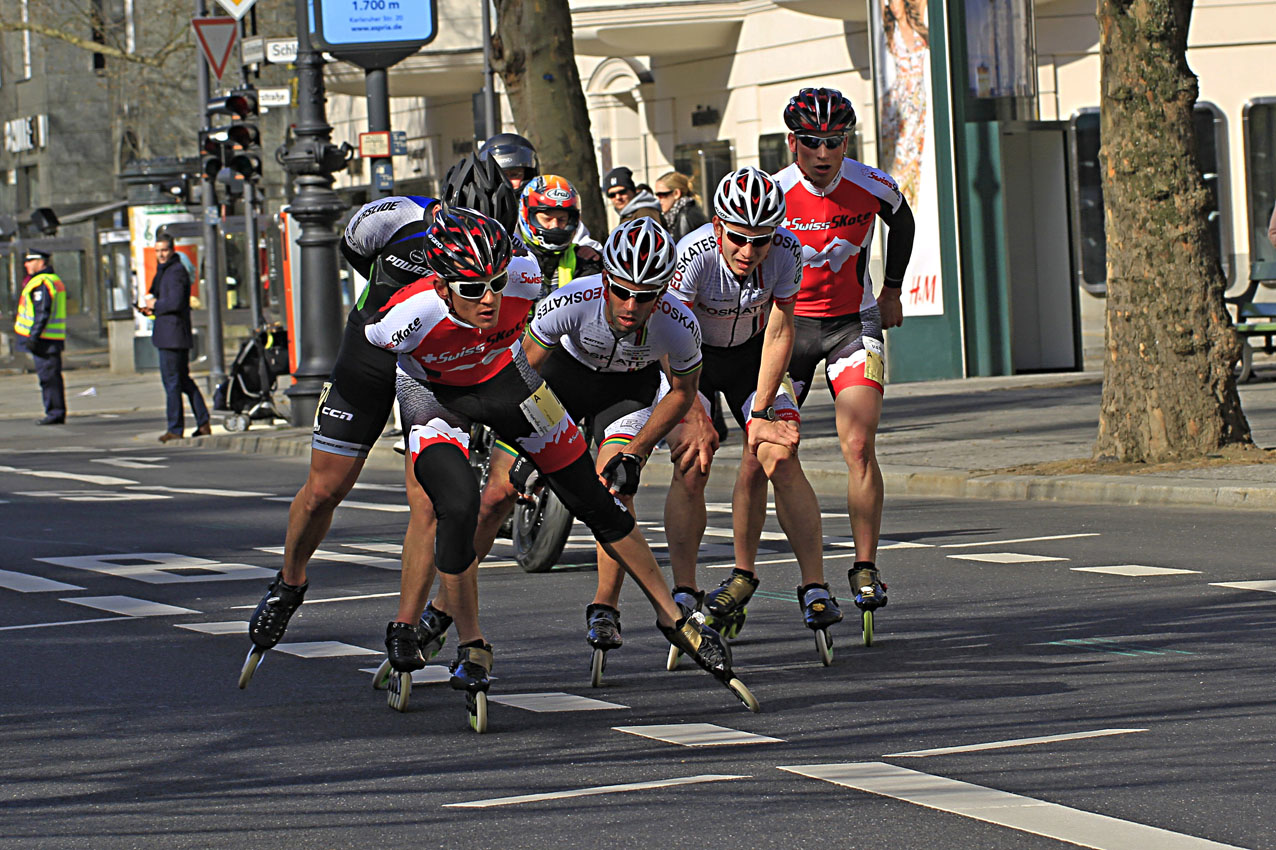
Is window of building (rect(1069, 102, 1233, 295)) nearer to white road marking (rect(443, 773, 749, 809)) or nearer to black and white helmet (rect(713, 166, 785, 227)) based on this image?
black and white helmet (rect(713, 166, 785, 227))

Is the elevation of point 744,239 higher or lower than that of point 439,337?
higher

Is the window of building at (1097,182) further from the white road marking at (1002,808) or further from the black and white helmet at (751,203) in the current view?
the white road marking at (1002,808)

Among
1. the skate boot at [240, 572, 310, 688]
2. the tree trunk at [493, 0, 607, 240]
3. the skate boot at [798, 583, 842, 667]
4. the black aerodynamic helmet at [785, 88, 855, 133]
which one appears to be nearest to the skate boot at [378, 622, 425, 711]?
the skate boot at [240, 572, 310, 688]

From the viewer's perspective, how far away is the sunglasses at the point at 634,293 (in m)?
7.19

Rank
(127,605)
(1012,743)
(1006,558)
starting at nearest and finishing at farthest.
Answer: (1012,743) < (127,605) < (1006,558)

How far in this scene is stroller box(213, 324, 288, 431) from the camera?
913 inches

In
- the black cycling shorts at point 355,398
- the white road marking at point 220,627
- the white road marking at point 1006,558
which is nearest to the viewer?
the black cycling shorts at point 355,398

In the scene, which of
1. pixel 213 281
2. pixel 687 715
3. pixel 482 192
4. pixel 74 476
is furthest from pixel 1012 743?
pixel 213 281

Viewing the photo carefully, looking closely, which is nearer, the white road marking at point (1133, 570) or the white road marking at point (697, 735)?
the white road marking at point (697, 735)

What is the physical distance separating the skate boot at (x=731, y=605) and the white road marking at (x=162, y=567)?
3.61 m

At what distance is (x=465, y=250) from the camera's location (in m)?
6.66

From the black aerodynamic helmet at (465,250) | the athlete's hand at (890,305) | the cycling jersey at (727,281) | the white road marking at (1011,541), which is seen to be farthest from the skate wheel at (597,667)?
the white road marking at (1011,541)

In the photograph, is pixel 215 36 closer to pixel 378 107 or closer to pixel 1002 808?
pixel 378 107

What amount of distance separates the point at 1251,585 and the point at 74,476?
452 inches
